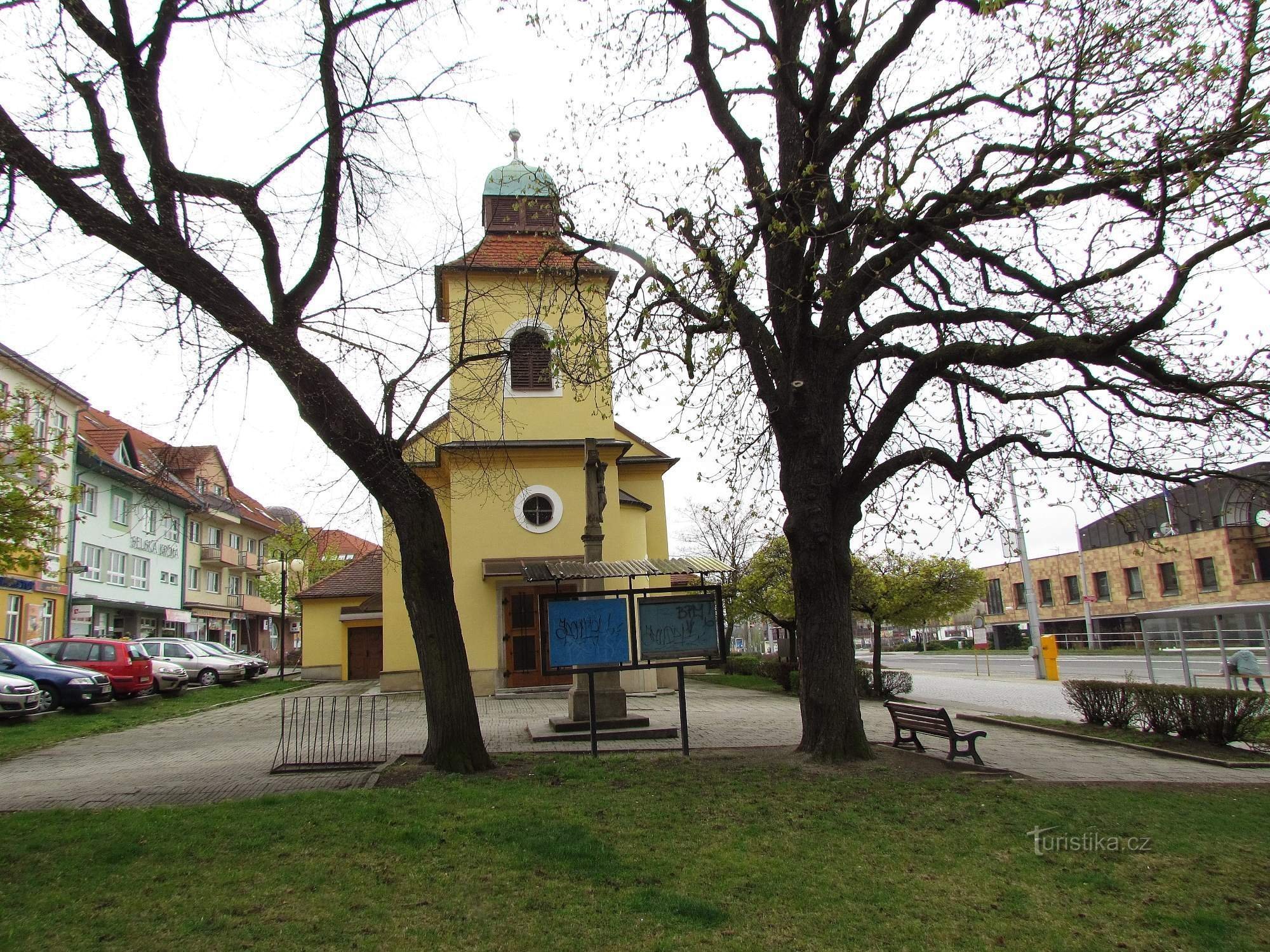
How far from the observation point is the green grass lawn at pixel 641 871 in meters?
4.79

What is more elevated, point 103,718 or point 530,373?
point 530,373

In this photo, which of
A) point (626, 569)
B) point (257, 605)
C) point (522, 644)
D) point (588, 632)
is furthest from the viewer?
point (257, 605)

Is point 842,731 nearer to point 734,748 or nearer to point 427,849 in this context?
point 734,748

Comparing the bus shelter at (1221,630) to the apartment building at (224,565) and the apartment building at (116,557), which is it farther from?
the apartment building at (224,565)

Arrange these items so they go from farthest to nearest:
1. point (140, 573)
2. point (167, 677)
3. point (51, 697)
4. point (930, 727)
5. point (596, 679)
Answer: point (140, 573) → point (167, 677) → point (51, 697) → point (596, 679) → point (930, 727)

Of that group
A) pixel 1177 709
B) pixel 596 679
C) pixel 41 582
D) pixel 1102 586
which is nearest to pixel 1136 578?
pixel 1102 586

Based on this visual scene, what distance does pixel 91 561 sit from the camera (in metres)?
34.3

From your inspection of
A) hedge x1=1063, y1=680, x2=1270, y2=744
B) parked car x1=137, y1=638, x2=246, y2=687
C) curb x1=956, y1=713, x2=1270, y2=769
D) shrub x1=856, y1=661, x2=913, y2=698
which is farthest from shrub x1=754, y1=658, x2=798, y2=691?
parked car x1=137, y1=638, x2=246, y2=687

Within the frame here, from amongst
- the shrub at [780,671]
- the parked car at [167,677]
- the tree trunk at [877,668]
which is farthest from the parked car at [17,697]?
the tree trunk at [877,668]

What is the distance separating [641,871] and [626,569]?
18.7 ft

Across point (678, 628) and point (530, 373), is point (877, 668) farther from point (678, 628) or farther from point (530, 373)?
point (678, 628)

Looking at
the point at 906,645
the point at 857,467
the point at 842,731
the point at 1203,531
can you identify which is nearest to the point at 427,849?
the point at 842,731

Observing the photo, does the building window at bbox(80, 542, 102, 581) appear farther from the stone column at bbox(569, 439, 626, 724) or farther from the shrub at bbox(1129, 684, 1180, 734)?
the shrub at bbox(1129, 684, 1180, 734)

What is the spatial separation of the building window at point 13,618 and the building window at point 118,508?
6711 millimetres
